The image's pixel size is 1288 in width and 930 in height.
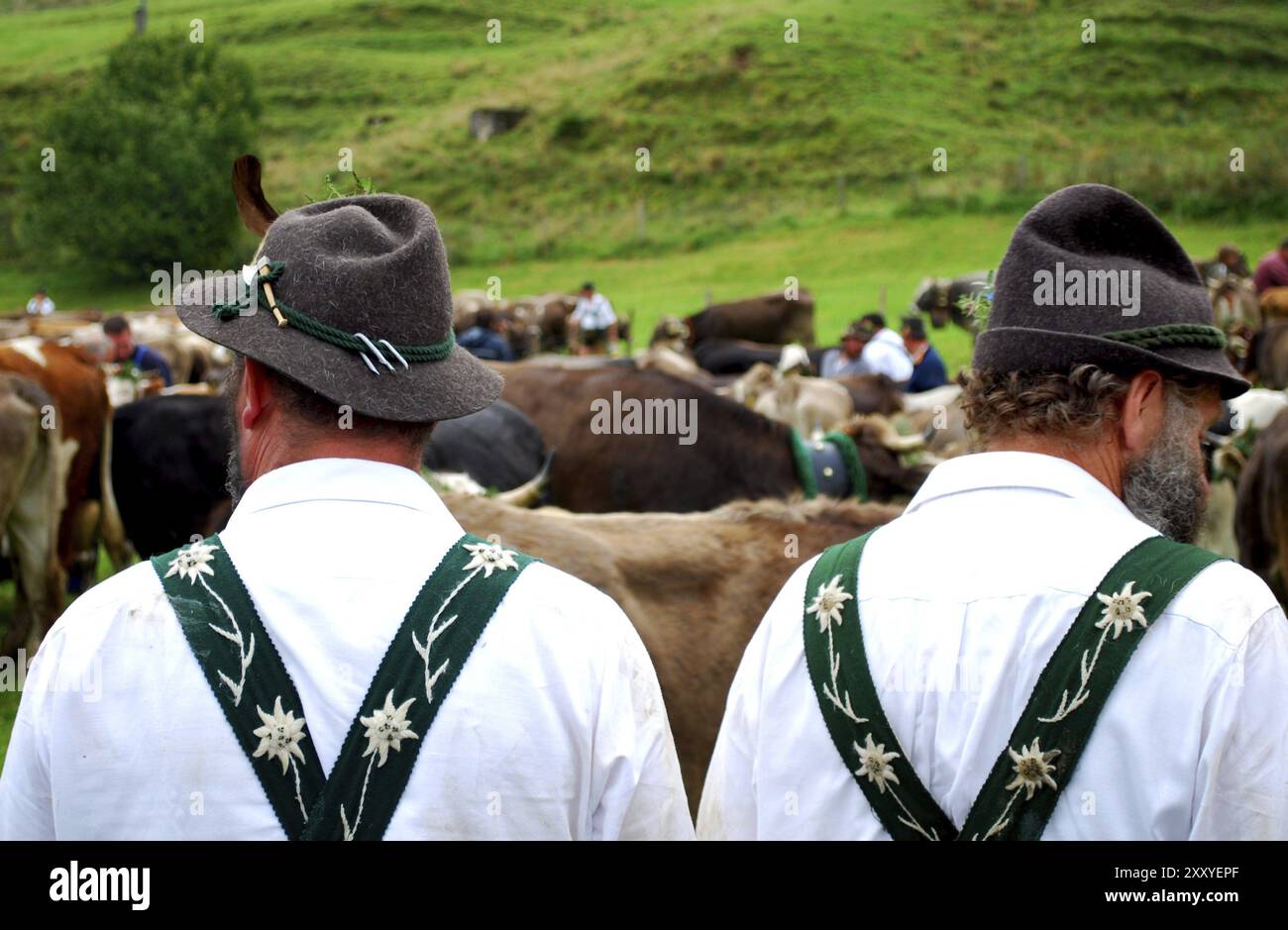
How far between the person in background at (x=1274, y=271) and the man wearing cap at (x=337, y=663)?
17.6 meters

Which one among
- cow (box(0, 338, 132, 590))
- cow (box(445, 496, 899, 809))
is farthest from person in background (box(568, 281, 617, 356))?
cow (box(445, 496, 899, 809))

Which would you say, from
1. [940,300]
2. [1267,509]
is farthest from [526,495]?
[940,300]

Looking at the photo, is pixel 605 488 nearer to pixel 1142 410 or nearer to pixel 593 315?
pixel 1142 410

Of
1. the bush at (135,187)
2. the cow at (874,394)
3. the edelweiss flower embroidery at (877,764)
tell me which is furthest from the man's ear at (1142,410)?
the bush at (135,187)

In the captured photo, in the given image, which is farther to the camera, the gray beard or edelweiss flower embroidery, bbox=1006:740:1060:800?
the gray beard

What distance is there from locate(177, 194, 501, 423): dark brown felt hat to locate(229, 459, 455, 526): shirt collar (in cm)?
9

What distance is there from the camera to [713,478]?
26.8 ft

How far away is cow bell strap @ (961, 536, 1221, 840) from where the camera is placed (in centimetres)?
182

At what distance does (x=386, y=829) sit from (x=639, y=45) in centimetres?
5871

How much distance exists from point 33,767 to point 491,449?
6.71m

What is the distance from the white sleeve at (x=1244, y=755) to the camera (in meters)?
1.77

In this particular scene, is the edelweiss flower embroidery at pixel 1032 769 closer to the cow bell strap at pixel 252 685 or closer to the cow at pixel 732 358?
the cow bell strap at pixel 252 685

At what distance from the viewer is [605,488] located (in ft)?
28.3

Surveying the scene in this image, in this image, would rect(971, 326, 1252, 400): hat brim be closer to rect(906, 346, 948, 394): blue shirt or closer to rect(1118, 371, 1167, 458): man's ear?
rect(1118, 371, 1167, 458): man's ear
